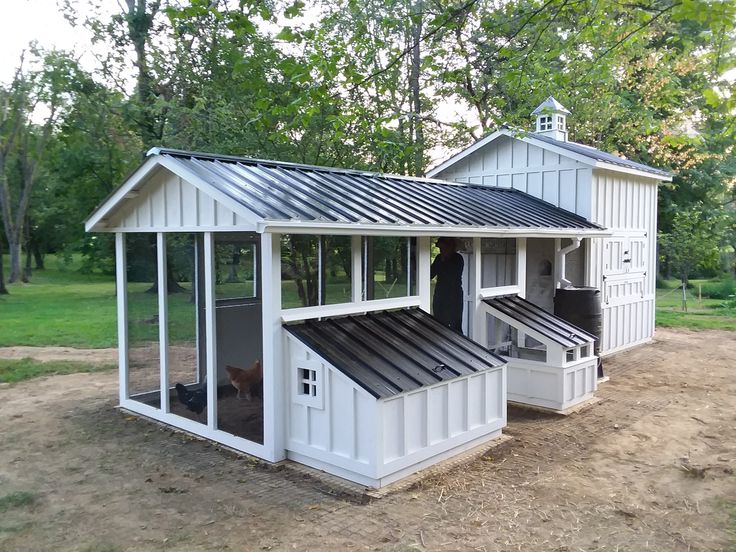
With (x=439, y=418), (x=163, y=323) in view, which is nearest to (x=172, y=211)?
(x=163, y=323)

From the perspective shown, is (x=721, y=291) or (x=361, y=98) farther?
(x=721, y=291)

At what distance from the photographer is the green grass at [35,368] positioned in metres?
9.00

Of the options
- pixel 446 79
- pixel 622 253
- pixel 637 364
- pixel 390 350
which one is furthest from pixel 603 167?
pixel 390 350

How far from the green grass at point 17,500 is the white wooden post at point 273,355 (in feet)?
6.18

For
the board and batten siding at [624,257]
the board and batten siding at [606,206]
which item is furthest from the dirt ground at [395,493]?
the board and batten siding at [606,206]

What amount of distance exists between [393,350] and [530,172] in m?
6.09

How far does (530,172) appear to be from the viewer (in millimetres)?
10383

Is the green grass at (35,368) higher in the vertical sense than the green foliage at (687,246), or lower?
lower

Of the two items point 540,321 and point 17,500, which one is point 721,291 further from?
point 17,500

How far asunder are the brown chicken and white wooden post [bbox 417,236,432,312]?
75.9 inches

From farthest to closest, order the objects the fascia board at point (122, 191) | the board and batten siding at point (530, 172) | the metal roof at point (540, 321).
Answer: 1. the board and batten siding at point (530, 172)
2. the metal roof at point (540, 321)
3. the fascia board at point (122, 191)

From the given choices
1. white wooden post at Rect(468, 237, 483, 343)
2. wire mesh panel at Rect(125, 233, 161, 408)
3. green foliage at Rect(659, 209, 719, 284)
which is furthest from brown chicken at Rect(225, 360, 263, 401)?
green foliage at Rect(659, 209, 719, 284)

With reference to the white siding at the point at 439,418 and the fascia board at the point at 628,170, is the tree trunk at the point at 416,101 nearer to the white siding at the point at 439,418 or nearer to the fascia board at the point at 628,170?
the fascia board at the point at 628,170

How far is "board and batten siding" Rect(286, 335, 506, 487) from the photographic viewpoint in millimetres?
4738
